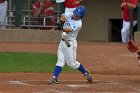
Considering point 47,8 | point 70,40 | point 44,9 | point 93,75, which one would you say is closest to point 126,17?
point 47,8

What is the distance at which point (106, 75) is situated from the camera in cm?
1201

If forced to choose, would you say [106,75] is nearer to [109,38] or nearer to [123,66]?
[123,66]

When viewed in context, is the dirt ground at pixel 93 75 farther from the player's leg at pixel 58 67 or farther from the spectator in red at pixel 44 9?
the spectator in red at pixel 44 9

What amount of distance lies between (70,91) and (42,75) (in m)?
2.95

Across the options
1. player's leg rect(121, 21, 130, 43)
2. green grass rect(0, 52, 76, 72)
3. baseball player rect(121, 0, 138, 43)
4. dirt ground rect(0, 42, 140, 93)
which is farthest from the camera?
player's leg rect(121, 21, 130, 43)

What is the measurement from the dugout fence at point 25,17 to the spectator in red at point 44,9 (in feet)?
0.42

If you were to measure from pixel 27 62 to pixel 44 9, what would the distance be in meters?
6.51

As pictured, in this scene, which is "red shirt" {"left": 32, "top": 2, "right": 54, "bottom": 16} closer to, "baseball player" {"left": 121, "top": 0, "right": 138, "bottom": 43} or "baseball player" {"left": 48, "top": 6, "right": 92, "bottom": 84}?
"baseball player" {"left": 121, "top": 0, "right": 138, "bottom": 43}

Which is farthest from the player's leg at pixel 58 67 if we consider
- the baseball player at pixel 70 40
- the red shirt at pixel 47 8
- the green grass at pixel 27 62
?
the red shirt at pixel 47 8

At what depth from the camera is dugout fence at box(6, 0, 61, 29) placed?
19297mm

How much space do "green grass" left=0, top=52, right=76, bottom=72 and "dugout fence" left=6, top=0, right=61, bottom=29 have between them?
487cm

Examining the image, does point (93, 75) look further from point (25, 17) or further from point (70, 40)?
point (25, 17)

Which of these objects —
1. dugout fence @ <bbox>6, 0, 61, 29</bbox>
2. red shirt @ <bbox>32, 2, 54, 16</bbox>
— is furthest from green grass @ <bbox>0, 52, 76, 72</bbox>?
red shirt @ <bbox>32, 2, 54, 16</bbox>

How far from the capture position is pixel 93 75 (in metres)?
11.9
